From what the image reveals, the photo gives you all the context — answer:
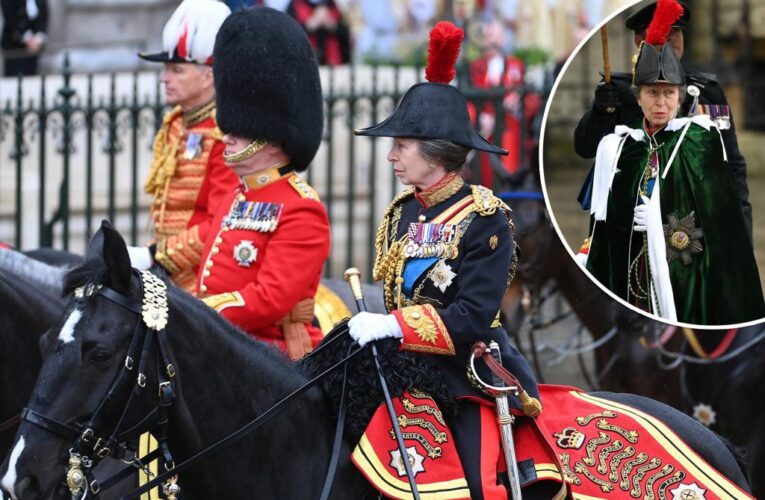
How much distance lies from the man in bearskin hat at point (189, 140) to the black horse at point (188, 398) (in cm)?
213

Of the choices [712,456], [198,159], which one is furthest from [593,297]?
[712,456]

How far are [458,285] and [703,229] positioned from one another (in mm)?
748

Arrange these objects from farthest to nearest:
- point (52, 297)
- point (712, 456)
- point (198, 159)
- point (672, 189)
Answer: point (198, 159), point (52, 297), point (712, 456), point (672, 189)

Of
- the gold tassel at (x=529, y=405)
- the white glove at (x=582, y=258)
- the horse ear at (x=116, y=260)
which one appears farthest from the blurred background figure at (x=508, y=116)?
the horse ear at (x=116, y=260)

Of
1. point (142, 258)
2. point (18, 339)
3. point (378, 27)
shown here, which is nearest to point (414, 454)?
point (18, 339)

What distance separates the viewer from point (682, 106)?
4133 mm

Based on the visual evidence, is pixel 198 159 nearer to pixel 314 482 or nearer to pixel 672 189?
pixel 314 482

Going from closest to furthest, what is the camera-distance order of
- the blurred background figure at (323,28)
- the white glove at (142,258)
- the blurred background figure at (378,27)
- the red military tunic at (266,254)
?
the red military tunic at (266,254) → the white glove at (142,258) → the blurred background figure at (323,28) → the blurred background figure at (378,27)

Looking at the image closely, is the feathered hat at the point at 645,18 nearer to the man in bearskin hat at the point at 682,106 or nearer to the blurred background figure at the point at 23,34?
the man in bearskin hat at the point at 682,106

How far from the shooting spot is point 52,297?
Result: 17.4 ft

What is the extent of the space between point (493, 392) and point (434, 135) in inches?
28.8

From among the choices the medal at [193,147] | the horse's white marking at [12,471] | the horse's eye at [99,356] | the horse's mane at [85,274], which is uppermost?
the medal at [193,147]

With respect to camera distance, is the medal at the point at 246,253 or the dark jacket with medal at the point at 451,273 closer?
the dark jacket with medal at the point at 451,273

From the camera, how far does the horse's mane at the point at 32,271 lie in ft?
17.9
